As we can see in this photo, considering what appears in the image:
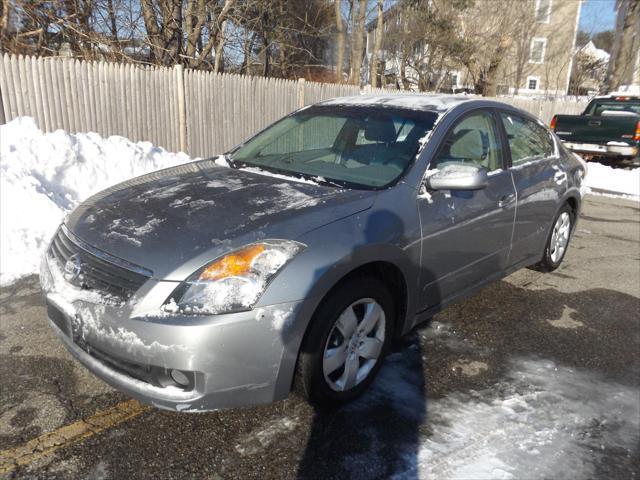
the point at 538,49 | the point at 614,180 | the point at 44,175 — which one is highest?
the point at 538,49

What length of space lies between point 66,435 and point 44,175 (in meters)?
4.41

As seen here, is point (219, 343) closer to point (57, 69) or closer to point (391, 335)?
point (391, 335)

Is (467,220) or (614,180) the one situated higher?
(467,220)

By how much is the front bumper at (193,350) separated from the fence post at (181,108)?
7.42 m

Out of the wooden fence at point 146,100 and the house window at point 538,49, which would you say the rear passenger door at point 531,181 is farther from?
the house window at point 538,49

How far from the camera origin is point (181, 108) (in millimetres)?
9297

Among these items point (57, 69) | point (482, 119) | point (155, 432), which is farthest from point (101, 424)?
point (57, 69)

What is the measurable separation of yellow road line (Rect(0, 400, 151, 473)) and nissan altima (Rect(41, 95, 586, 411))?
0.35 m

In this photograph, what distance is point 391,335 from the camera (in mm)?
3070

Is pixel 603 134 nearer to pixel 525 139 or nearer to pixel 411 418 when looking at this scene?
pixel 525 139

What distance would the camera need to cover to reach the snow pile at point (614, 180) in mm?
10501

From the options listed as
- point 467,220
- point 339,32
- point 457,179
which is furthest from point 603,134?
point 339,32

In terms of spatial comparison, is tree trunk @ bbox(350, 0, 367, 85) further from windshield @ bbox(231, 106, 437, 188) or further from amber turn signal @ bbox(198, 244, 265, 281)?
amber turn signal @ bbox(198, 244, 265, 281)

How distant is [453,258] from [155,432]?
2.07m
